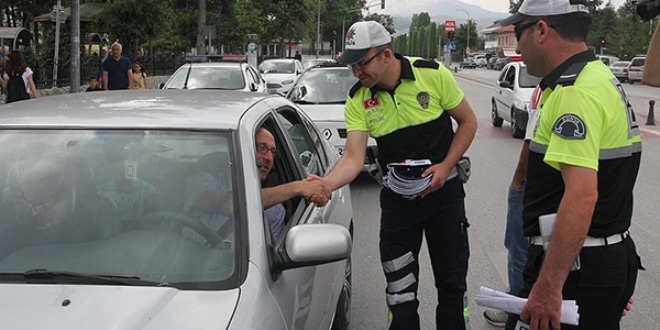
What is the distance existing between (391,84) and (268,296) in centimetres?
153

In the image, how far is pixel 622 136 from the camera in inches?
88.9

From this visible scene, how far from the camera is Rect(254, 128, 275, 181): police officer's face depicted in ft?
10.4

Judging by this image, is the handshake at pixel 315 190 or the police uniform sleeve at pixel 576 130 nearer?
the police uniform sleeve at pixel 576 130

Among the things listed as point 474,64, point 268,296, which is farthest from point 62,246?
point 474,64

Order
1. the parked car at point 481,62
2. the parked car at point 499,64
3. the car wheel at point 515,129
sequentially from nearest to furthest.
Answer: the car wheel at point 515,129, the parked car at point 499,64, the parked car at point 481,62

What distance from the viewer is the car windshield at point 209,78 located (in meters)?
13.8

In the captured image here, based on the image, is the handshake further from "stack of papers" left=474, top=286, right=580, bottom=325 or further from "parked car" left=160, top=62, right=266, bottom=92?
"parked car" left=160, top=62, right=266, bottom=92

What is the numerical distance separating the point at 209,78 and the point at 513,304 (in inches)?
483

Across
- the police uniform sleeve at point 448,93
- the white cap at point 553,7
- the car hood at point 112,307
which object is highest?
the white cap at point 553,7

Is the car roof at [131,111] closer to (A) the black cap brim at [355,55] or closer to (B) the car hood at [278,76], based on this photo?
(A) the black cap brim at [355,55]

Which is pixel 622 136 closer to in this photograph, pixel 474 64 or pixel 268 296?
pixel 268 296

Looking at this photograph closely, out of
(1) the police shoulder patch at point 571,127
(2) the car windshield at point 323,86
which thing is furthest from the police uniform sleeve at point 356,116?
(2) the car windshield at point 323,86

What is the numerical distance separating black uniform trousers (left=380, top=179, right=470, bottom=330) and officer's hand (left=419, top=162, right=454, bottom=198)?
88mm

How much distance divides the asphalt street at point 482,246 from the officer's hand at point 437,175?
78cm
